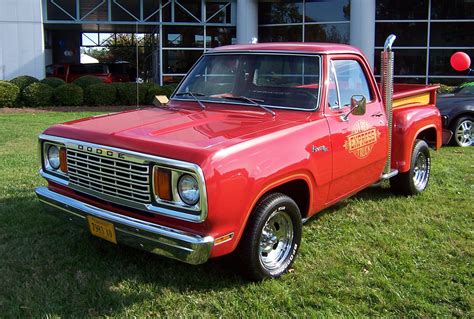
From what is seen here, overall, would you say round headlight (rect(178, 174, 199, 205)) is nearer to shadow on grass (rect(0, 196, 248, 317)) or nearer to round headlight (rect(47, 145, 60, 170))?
shadow on grass (rect(0, 196, 248, 317))

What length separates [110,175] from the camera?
12.6 feet

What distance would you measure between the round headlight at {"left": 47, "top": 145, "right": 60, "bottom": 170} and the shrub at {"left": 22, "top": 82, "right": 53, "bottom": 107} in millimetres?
14263

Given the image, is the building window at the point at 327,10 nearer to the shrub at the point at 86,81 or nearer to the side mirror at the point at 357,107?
the shrub at the point at 86,81

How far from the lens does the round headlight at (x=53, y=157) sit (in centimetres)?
441

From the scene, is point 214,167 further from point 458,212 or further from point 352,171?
point 458,212

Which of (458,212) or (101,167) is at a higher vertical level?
(101,167)

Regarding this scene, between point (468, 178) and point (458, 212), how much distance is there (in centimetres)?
178

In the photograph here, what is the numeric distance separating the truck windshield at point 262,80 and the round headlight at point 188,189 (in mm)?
1489

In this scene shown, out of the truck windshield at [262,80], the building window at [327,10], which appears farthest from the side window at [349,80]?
the building window at [327,10]

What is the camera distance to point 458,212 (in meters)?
5.85

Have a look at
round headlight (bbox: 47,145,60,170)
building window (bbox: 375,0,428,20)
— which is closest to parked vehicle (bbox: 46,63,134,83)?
building window (bbox: 375,0,428,20)

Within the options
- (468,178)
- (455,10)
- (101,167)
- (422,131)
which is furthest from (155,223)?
(455,10)

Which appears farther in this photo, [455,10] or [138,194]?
[455,10]

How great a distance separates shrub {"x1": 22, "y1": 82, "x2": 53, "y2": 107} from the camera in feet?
57.7
